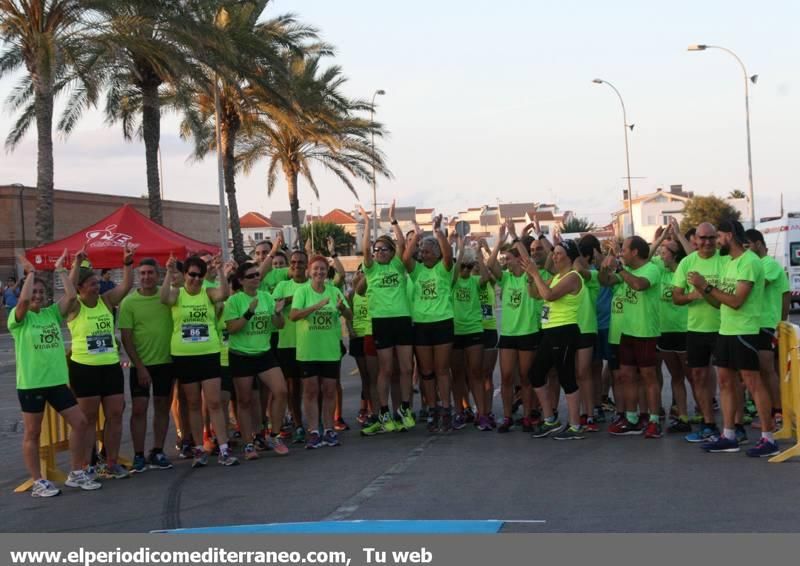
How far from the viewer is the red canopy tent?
54.2 feet

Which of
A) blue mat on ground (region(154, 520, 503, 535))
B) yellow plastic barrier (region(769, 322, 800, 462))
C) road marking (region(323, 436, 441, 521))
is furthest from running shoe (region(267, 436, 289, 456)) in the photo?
yellow plastic barrier (region(769, 322, 800, 462))

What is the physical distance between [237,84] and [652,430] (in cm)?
1887

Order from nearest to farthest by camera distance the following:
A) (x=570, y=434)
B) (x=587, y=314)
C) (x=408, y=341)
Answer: (x=570, y=434), (x=587, y=314), (x=408, y=341)

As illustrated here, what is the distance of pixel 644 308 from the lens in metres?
10.1

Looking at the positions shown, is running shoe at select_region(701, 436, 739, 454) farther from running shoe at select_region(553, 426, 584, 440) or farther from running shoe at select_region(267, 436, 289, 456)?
running shoe at select_region(267, 436, 289, 456)

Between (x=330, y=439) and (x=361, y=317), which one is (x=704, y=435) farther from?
(x=361, y=317)

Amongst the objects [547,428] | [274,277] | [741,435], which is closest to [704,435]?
[741,435]

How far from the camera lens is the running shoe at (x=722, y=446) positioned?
9.16 meters

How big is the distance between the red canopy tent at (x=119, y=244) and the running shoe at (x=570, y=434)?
7.78 metres

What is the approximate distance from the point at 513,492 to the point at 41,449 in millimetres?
4192

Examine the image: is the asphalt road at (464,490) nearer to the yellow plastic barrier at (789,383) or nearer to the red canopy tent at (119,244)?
the yellow plastic barrier at (789,383)

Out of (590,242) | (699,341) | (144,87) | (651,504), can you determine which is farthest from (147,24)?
(651,504)

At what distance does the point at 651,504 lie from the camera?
283 inches

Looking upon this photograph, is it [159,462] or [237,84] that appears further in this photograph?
[237,84]
